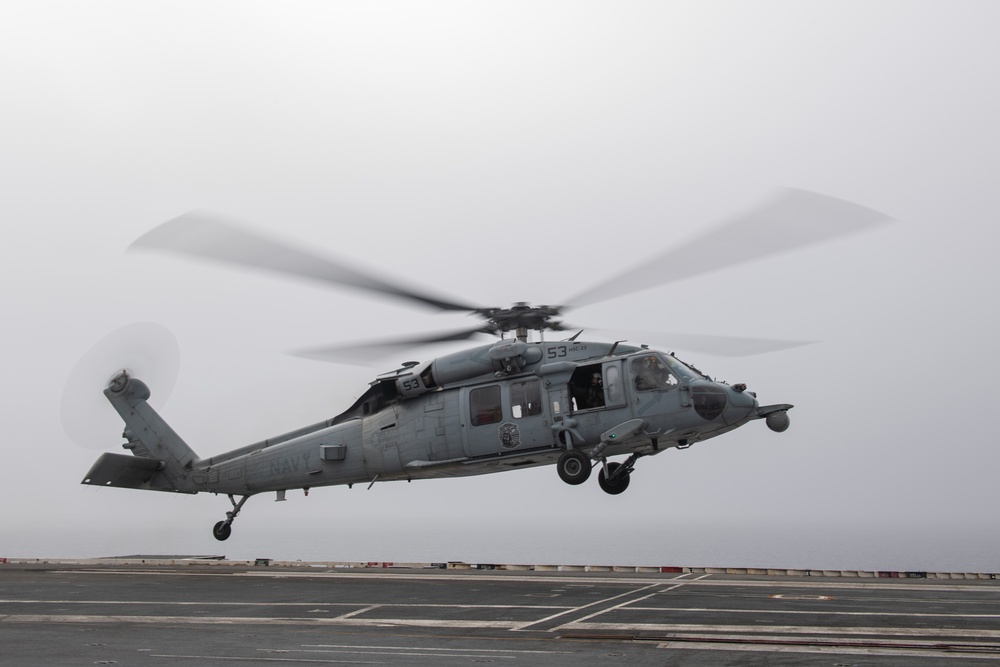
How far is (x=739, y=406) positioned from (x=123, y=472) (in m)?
16.6

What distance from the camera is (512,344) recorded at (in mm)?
19891

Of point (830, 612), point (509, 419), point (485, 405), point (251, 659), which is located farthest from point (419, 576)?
point (251, 659)

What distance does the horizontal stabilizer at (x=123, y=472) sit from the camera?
2386 centimetres

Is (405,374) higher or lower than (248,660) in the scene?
higher

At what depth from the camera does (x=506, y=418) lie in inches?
789

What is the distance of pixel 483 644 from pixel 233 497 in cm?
1342

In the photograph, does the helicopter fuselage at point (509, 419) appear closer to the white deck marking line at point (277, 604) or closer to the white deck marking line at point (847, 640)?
the white deck marking line at point (277, 604)

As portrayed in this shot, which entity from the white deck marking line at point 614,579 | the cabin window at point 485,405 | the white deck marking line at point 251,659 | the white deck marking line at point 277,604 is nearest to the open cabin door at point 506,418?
the cabin window at point 485,405

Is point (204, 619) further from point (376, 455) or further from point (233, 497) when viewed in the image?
point (233, 497)

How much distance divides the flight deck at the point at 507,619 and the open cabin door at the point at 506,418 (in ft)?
10.6

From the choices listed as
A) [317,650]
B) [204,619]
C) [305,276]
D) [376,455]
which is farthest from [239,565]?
[317,650]

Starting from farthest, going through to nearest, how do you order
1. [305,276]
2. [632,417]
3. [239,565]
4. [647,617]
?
1. [239,565]
2. [632,417]
3. [305,276]
4. [647,617]

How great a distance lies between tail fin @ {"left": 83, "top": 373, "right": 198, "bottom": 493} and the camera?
79.1 feet

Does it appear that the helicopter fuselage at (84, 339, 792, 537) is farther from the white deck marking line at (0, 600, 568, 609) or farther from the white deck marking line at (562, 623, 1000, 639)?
the white deck marking line at (562, 623, 1000, 639)
